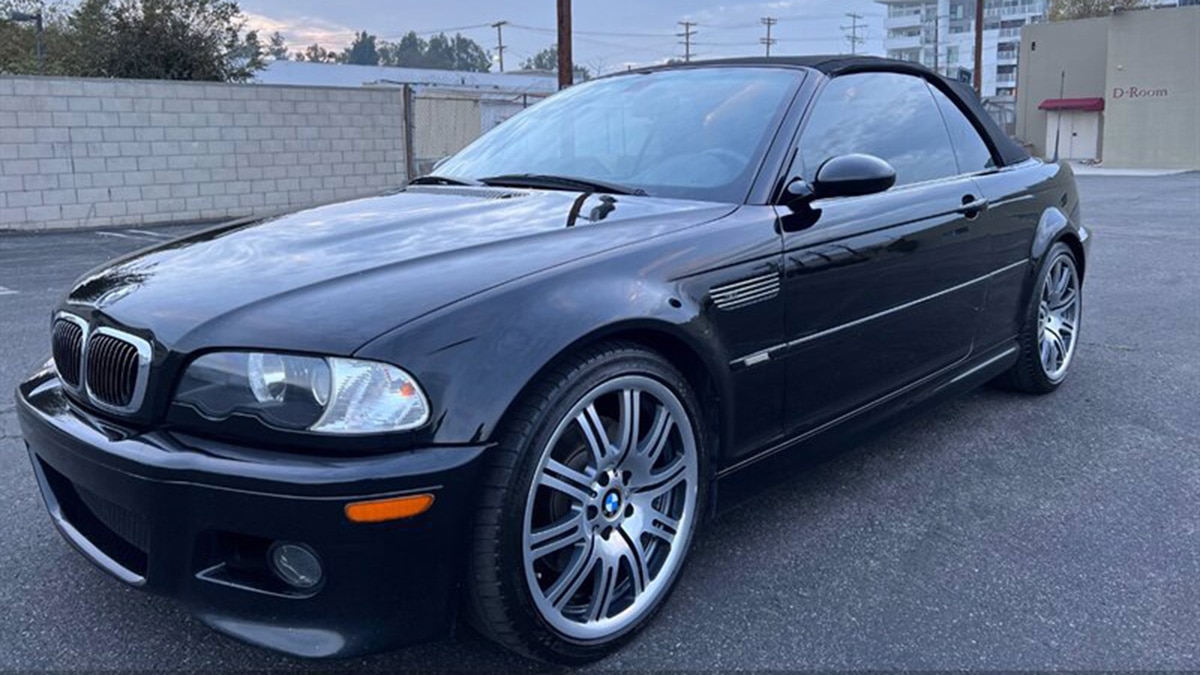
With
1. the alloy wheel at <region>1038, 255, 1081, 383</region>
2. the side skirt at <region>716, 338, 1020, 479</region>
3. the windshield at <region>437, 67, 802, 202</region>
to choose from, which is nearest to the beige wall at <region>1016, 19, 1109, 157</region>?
the alloy wheel at <region>1038, 255, 1081, 383</region>

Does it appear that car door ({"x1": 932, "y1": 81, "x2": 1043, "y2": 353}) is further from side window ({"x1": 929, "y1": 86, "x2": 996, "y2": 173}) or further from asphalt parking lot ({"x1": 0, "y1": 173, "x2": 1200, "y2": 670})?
asphalt parking lot ({"x1": 0, "y1": 173, "x2": 1200, "y2": 670})

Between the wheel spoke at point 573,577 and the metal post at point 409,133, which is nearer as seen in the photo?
the wheel spoke at point 573,577

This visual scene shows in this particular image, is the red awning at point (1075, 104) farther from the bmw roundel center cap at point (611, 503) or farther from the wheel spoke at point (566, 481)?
the wheel spoke at point (566, 481)

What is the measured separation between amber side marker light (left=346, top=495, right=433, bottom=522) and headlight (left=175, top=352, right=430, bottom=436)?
145 millimetres

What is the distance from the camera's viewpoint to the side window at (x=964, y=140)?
3.93 metres

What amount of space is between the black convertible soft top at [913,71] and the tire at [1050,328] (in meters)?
0.53

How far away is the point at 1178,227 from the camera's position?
40.3 ft

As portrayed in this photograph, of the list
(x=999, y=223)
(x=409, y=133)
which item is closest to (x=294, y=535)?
(x=999, y=223)

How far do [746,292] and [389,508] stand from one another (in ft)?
3.95

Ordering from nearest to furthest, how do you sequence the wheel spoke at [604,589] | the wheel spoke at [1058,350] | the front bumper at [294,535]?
the front bumper at [294,535], the wheel spoke at [604,589], the wheel spoke at [1058,350]

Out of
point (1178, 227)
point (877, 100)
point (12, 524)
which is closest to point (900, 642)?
point (877, 100)

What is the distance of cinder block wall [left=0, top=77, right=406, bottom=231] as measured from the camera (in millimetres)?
12727

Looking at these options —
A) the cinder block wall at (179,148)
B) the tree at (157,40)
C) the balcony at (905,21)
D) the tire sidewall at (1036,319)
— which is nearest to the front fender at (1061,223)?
the tire sidewall at (1036,319)

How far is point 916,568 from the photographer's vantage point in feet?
9.26
